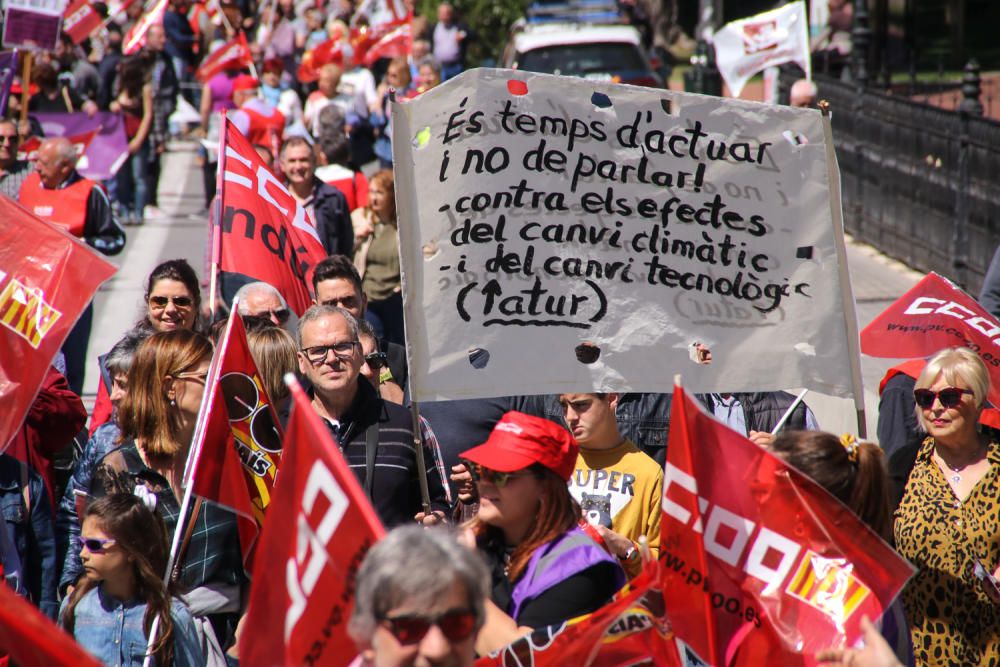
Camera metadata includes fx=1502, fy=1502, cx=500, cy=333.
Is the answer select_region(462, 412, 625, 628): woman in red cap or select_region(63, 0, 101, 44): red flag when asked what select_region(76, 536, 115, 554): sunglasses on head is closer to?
select_region(462, 412, 625, 628): woman in red cap

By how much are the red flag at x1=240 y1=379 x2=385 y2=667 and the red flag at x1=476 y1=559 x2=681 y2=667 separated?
0.51 meters

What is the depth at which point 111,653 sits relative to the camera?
165 inches

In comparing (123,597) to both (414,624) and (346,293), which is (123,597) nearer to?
(414,624)

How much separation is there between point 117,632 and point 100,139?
38.8ft

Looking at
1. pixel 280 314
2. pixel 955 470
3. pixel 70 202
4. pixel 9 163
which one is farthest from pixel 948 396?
pixel 9 163

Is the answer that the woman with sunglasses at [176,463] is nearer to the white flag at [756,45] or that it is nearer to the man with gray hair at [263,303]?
the man with gray hair at [263,303]

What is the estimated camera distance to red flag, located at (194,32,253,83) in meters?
17.6

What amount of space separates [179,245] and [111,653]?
12.4 meters

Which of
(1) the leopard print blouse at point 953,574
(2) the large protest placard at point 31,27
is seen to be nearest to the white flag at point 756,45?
(2) the large protest placard at point 31,27

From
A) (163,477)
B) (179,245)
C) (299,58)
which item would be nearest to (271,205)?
(163,477)

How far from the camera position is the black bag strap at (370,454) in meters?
5.00

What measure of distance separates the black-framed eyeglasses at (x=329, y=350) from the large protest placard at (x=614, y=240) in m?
0.61

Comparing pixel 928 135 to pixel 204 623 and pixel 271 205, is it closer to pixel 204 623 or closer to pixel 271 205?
pixel 271 205

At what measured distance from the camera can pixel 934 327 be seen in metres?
6.04
